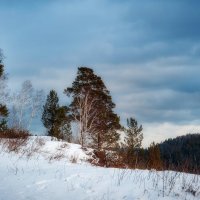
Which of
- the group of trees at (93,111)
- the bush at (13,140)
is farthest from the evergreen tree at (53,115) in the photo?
the bush at (13,140)

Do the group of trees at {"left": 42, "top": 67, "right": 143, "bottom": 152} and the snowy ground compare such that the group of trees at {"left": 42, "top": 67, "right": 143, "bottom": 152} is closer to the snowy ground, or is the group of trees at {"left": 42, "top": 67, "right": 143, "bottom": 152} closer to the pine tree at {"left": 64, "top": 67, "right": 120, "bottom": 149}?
the pine tree at {"left": 64, "top": 67, "right": 120, "bottom": 149}

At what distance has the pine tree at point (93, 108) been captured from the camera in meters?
35.5

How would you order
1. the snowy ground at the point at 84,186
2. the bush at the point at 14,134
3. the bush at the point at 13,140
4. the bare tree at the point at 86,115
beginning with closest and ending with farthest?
the snowy ground at the point at 84,186 < the bush at the point at 13,140 < the bush at the point at 14,134 < the bare tree at the point at 86,115

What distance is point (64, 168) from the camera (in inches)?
387

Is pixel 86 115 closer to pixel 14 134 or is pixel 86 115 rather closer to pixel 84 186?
pixel 14 134

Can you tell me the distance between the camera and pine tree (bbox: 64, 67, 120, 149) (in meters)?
35.5

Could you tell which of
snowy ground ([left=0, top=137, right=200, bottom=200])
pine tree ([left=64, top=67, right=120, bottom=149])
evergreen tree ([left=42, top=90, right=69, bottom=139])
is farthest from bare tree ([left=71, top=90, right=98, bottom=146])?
snowy ground ([left=0, top=137, right=200, bottom=200])

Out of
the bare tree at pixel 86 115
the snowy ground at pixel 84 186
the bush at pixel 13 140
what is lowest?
the snowy ground at pixel 84 186

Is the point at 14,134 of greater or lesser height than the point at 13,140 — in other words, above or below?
above

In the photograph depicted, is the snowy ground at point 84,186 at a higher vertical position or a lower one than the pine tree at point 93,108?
lower

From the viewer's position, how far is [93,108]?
36281 millimetres

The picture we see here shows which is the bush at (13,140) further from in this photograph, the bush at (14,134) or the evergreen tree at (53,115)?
the evergreen tree at (53,115)

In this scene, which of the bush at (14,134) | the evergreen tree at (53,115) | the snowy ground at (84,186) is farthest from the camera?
the evergreen tree at (53,115)

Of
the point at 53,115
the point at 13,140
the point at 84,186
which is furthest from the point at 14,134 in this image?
the point at 53,115
